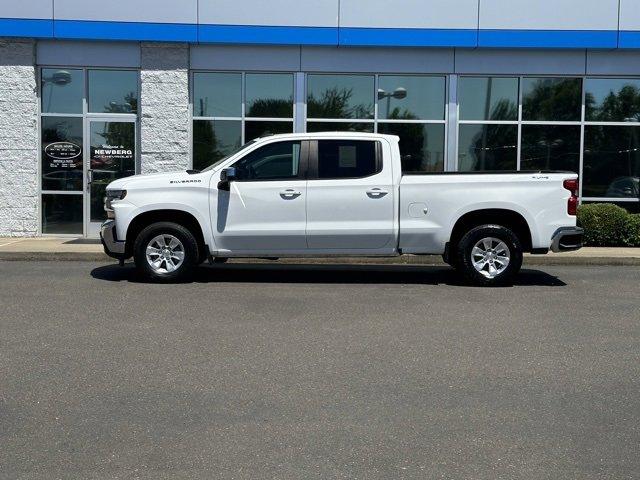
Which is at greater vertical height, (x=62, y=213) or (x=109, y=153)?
(x=109, y=153)

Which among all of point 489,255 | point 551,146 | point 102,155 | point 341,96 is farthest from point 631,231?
point 102,155

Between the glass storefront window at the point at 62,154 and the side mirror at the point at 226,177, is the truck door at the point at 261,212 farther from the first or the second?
the glass storefront window at the point at 62,154

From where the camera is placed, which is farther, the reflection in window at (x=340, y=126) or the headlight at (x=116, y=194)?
the reflection in window at (x=340, y=126)

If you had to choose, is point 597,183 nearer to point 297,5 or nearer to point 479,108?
point 479,108

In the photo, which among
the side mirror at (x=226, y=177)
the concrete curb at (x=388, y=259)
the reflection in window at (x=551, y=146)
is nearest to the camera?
the side mirror at (x=226, y=177)

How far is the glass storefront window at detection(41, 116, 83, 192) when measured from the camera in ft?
56.5

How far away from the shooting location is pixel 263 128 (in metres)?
17.3

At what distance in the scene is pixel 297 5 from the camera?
55.1 ft

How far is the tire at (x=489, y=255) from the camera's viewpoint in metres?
11.1

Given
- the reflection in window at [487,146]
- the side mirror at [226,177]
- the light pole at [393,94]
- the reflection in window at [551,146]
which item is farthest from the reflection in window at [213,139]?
the side mirror at [226,177]

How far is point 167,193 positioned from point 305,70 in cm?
690

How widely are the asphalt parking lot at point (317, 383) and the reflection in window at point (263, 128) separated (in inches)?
278

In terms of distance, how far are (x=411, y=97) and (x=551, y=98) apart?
9.40ft

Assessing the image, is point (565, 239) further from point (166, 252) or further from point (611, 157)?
point (611, 157)
